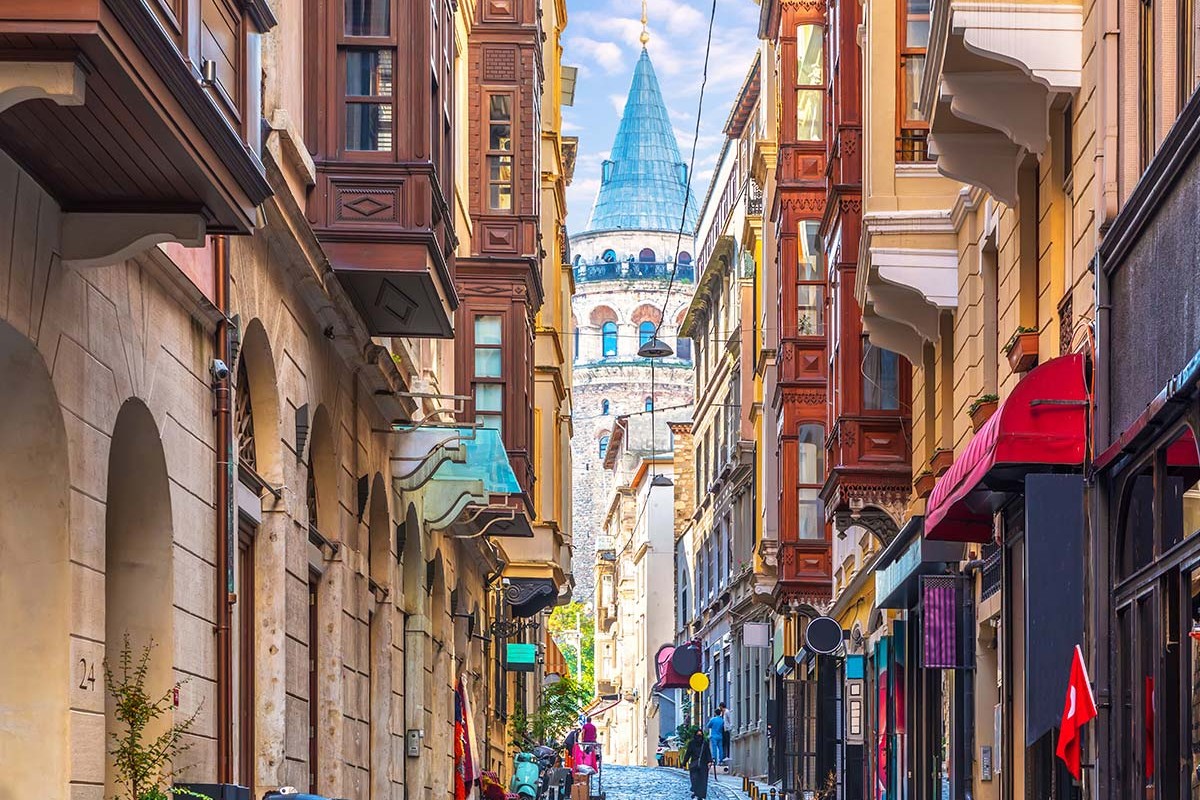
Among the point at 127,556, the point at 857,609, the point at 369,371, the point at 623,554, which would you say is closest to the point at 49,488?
the point at 127,556

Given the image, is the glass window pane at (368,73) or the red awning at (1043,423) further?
the glass window pane at (368,73)

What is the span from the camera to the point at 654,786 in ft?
148

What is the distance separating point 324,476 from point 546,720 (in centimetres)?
3058

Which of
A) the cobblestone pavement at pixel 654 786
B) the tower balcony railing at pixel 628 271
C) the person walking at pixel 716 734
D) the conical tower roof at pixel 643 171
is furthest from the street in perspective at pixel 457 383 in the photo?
the conical tower roof at pixel 643 171

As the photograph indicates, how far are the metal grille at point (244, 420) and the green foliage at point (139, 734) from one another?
Result: 3.08 meters

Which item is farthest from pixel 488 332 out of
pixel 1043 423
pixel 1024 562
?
pixel 1043 423

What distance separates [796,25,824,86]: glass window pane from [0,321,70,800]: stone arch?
26.1 m

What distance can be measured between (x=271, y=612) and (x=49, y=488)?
223 inches

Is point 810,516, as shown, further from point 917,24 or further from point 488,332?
point 917,24

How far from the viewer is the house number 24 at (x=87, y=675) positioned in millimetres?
10062

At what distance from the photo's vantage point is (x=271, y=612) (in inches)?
603

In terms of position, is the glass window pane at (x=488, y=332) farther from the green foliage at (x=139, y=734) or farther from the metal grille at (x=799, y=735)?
the green foliage at (x=139, y=734)

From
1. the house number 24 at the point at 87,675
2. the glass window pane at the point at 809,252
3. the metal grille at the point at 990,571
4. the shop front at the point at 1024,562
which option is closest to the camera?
the house number 24 at the point at 87,675

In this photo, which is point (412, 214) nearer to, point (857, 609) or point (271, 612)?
point (271, 612)
